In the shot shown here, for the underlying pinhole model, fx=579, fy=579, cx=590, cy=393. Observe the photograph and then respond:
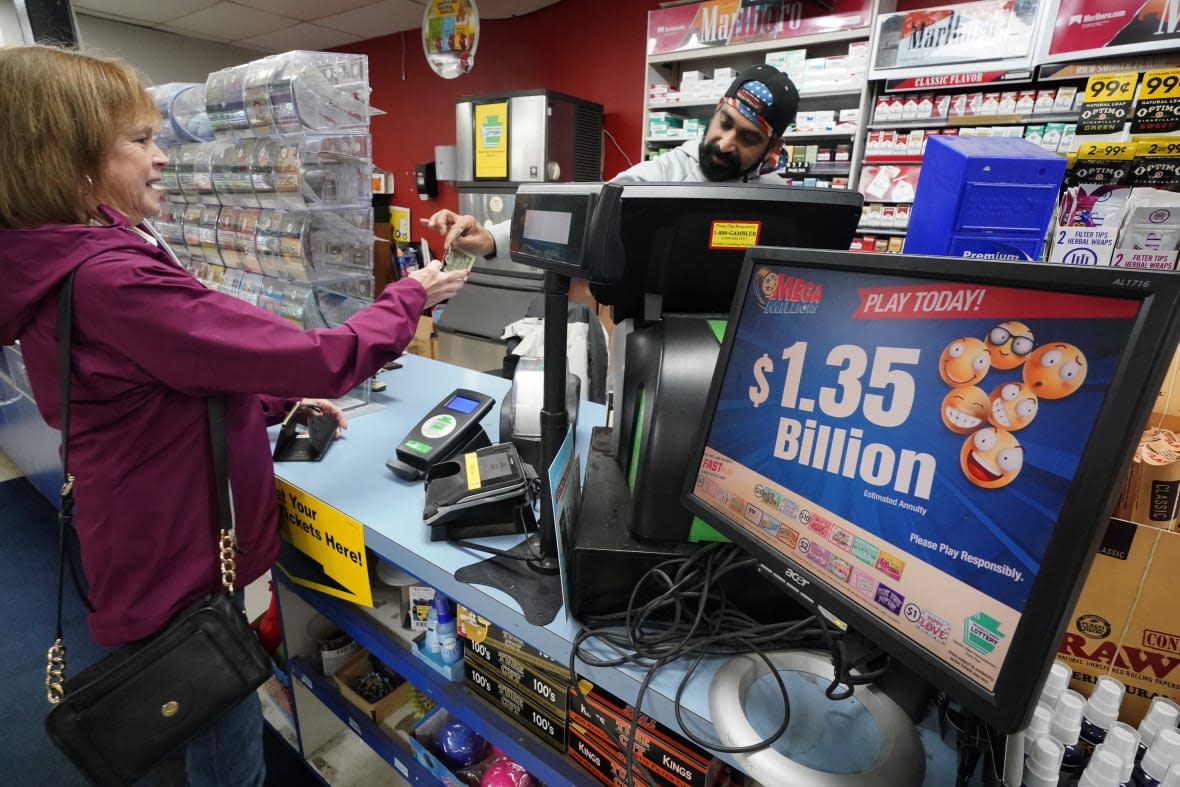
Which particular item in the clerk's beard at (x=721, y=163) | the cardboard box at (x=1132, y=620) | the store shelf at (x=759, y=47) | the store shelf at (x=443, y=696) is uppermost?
the store shelf at (x=759, y=47)

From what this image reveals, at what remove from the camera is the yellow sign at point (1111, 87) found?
2.38 metres

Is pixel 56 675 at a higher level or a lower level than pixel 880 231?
lower

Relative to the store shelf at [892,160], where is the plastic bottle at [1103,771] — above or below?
below

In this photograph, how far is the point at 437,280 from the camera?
1212 millimetres

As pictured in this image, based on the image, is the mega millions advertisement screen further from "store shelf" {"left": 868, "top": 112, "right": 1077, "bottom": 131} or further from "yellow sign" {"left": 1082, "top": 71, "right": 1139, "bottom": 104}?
"store shelf" {"left": 868, "top": 112, "right": 1077, "bottom": 131}

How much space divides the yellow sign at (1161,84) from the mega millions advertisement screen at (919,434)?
9.48 feet

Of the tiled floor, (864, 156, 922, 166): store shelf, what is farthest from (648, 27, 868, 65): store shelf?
the tiled floor

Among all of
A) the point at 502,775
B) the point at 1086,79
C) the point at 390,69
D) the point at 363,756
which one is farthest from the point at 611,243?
the point at 390,69

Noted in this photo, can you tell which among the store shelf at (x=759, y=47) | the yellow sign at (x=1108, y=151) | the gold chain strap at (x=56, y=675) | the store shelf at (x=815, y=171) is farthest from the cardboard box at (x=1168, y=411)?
the store shelf at (x=759, y=47)

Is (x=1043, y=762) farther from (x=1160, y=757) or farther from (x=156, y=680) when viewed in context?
(x=156, y=680)

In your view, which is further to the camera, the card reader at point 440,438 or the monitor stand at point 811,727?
the card reader at point 440,438

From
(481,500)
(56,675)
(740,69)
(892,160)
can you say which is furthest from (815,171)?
(56,675)

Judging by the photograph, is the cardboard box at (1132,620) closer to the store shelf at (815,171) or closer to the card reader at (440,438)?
the card reader at (440,438)

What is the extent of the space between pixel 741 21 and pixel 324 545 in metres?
3.64
